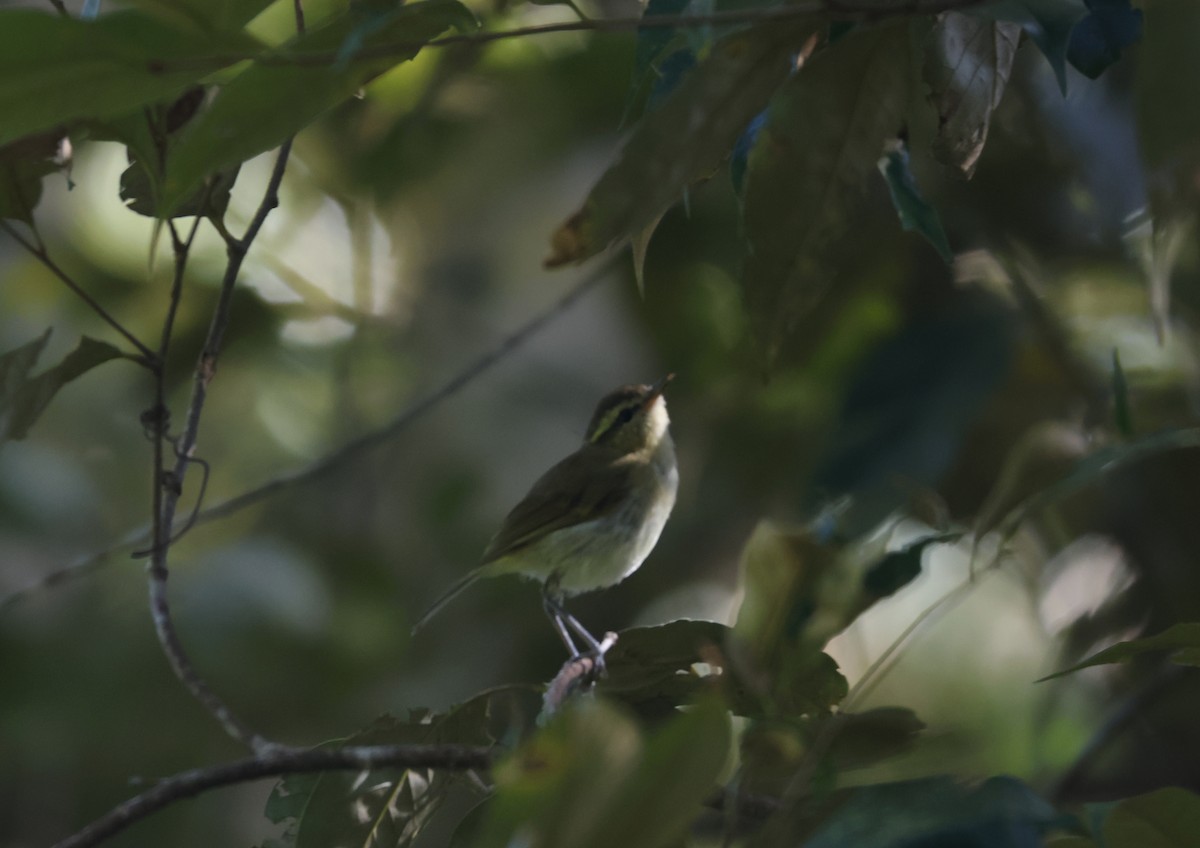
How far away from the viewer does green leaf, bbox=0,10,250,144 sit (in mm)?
843

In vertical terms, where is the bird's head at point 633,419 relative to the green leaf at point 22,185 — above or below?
below

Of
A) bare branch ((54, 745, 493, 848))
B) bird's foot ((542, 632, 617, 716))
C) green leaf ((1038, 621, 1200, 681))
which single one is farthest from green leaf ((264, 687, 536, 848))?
green leaf ((1038, 621, 1200, 681))

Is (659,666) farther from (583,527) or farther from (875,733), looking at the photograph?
(583,527)

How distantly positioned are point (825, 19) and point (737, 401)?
2.29m

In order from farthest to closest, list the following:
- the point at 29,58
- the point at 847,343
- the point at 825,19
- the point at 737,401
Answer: the point at 737,401
the point at 847,343
the point at 825,19
the point at 29,58

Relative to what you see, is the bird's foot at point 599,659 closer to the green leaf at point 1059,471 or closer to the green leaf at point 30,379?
the green leaf at point 1059,471

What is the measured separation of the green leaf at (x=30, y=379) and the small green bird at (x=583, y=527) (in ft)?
3.82

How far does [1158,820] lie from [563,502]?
5.18 feet

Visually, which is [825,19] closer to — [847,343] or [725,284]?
[847,343]

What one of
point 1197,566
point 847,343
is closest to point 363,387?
point 847,343

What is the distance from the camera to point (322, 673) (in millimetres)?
3541

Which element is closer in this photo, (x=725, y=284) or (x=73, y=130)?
(x=73, y=130)

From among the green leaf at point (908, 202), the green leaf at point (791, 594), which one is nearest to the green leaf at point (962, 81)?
the green leaf at point (908, 202)

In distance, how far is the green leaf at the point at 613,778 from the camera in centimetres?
73
